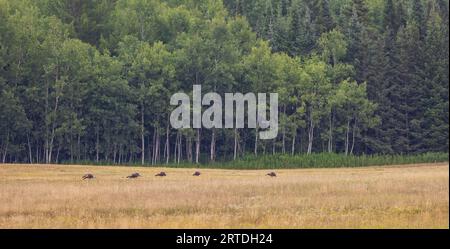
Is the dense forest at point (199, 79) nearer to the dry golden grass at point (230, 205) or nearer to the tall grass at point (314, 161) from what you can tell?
the tall grass at point (314, 161)

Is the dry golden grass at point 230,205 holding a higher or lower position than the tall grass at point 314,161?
higher

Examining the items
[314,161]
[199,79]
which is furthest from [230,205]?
[199,79]

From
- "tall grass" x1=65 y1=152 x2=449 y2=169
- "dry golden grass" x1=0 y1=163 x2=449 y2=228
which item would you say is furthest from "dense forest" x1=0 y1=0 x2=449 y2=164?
"dry golden grass" x1=0 y1=163 x2=449 y2=228

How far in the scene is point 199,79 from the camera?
3273 inches

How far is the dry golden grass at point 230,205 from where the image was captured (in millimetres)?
23516

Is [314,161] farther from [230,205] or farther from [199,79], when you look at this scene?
[230,205]

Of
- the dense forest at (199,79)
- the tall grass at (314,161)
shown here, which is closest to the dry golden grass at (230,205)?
the tall grass at (314,161)

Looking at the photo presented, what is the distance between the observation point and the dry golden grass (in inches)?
926

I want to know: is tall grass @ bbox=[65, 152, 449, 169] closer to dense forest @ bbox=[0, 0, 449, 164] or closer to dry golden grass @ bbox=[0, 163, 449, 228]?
dense forest @ bbox=[0, 0, 449, 164]

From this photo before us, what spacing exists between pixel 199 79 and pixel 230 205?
55972mm

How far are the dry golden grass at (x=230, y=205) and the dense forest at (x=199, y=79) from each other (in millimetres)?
39740

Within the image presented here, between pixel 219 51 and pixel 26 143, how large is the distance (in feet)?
71.1

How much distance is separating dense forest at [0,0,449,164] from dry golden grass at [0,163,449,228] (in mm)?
39740
